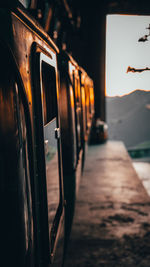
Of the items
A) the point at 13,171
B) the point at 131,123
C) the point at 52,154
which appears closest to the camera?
the point at 13,171

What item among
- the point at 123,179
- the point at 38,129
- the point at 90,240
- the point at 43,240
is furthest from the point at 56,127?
the point at 123,179

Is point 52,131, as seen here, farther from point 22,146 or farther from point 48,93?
point 22,146

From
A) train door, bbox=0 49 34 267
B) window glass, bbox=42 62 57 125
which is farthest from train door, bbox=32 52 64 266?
train door, bbox=0 49 34 267

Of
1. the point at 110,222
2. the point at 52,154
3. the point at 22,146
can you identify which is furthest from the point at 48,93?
the point at 110,222

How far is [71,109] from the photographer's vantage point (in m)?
2.17

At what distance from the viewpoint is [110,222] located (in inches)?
112

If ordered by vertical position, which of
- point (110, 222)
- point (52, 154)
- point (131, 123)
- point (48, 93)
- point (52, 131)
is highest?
point (48, 93)

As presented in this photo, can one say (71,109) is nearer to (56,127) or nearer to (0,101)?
(56,127)

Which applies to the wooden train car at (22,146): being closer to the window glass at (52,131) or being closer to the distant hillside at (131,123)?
the window glass at (52,131)

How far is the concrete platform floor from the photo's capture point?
2.25 meters

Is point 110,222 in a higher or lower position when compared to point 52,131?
lower

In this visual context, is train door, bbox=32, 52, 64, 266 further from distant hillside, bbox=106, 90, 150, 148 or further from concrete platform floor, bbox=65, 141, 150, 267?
distant hillside, bbox=106, 90, 150, 148

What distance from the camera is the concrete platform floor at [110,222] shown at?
225 cm

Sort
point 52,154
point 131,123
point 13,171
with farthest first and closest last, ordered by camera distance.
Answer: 1. point 131,123
2. point 52,154
3. point 13,171
